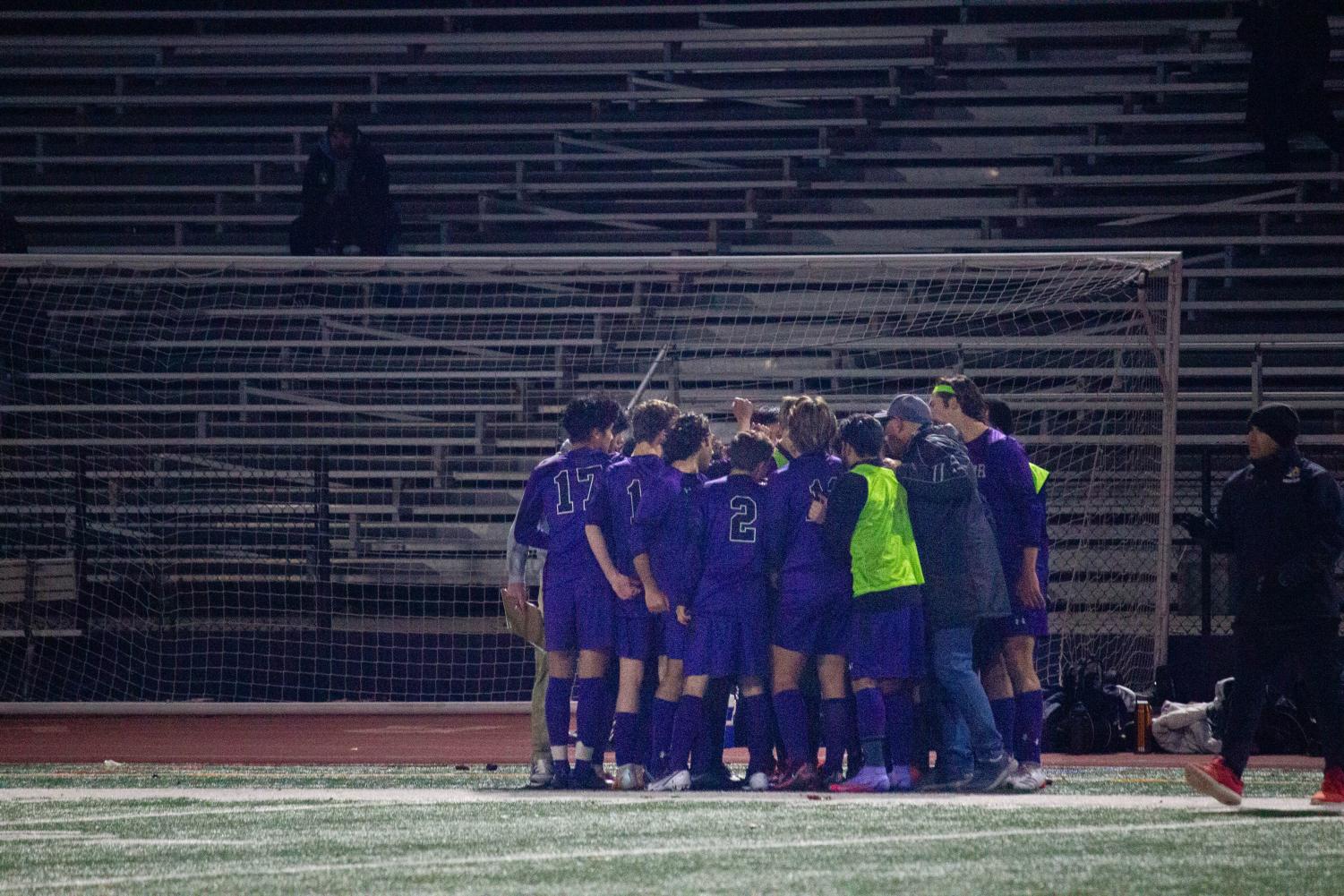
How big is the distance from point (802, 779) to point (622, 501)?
5.05 feet

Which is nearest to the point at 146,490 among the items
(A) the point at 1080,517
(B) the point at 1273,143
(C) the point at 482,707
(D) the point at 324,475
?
(D) the point at 324,475

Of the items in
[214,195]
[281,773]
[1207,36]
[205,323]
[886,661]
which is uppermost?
[1207,36]

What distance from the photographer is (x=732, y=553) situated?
835cm

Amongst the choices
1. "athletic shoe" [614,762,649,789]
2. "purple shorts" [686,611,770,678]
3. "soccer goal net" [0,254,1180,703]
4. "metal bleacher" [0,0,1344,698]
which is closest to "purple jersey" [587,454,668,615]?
"purple shorts" [686,611,770,678]

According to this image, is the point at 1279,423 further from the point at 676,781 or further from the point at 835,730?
the point at 676,781

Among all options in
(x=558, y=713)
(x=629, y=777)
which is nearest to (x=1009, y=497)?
(x=629, y=777)

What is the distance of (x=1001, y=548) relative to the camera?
28.2 ft

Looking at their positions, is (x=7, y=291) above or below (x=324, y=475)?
above

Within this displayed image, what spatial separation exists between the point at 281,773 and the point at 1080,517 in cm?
672

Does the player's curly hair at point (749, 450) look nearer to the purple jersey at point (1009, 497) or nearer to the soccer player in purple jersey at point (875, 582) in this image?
the soccer player in purple jersey at point (875, 582)

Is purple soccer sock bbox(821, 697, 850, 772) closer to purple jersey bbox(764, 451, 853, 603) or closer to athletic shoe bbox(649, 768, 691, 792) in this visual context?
purple jersey bbox(764, 451, 853, 603)

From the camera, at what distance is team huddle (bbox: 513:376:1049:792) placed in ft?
27.0

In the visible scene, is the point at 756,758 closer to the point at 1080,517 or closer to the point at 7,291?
the point at 1080,517

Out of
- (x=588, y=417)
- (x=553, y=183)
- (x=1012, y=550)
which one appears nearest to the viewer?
(x=1012, y=550)
